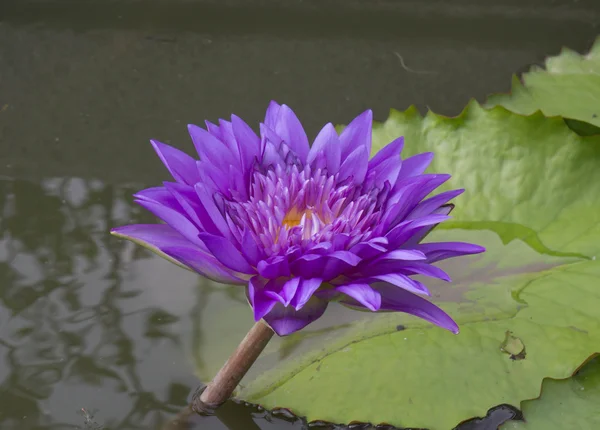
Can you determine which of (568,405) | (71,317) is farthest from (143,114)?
(568,405)

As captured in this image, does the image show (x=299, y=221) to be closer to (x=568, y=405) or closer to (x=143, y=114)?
(x=568, y=405)

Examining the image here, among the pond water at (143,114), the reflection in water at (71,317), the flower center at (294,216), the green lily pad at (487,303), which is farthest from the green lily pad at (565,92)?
the reflection in water at (71,317)

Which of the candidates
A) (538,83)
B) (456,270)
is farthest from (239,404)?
(538,83)

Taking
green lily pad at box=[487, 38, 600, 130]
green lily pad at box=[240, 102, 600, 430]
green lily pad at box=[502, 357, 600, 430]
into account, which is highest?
green lily pad at box=[487, 38, 600, 130]

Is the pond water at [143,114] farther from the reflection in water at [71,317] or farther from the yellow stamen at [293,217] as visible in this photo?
the yellow stamen at [293,217]

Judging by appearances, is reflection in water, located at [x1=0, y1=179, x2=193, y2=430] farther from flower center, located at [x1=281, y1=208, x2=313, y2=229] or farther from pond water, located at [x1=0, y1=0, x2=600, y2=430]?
flower center, located at [x1=281, y1=208, x2=313, y2=229]

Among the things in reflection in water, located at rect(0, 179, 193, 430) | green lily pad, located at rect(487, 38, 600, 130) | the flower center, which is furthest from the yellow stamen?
green lily pad, located at rect(487, 38, 600, 130)
